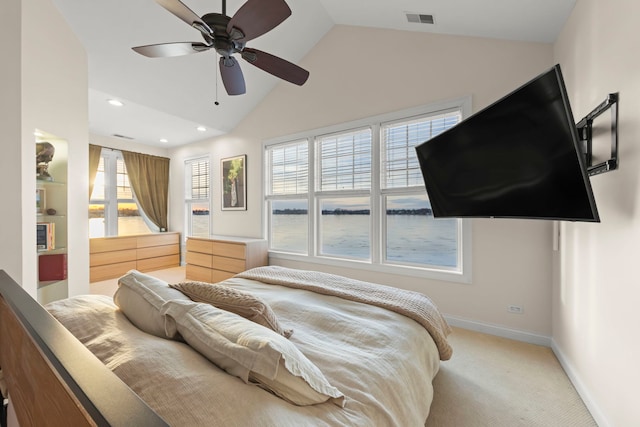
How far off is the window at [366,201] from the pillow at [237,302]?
2.24 meters

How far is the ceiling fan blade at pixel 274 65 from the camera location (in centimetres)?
192

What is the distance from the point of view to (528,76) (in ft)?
8.04

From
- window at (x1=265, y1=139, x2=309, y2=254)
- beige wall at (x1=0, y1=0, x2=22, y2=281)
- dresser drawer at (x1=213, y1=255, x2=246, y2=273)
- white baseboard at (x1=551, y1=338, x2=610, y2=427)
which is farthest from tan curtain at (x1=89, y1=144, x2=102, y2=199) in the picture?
white baseboard at (x1=551, y1=338, x2=610, y2=427)

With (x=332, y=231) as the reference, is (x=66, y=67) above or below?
above

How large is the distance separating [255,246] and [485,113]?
3314mm

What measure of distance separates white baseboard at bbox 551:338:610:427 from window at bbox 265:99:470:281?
87 centimetres

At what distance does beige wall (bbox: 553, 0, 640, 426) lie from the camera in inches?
50.0

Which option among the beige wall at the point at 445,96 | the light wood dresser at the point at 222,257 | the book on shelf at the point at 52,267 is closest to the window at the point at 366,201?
the beige wall at the point at 445,96

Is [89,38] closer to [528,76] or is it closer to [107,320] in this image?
[107,320]

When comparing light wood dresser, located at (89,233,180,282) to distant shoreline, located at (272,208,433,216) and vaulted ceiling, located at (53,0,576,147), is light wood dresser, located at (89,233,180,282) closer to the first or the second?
vaulted ceiling, located at (53,0,576,147)

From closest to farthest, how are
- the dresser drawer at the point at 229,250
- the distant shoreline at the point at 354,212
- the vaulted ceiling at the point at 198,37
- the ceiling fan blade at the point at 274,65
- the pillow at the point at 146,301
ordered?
the pillow at the point at 146,301
the ceiling fan blade at the point at 274,65
the vaulted ceiling at the point at 198,37
the distant shoreline at the point at 354,212
the dresser drawer at the point at 229,250

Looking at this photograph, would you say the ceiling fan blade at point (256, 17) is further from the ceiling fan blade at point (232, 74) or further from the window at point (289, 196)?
the window at point (289, 196)

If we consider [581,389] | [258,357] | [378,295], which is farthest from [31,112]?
[581,389]

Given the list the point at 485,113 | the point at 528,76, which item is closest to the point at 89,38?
the point at 485,113
